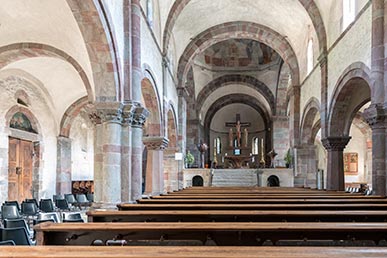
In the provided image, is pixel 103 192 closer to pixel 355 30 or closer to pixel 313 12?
pixel 355 30

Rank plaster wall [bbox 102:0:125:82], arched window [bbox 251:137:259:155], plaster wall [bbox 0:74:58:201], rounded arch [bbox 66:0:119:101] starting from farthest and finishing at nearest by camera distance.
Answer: arched window [bbox 251:137:259:155]
plaster wall [bbox 0:74:58:201]
plaster wall [bbox 102:0:125:82]
rounded arch [bbox 66:0:119:101]

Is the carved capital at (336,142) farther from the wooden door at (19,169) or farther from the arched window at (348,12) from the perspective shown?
the wooden door at (19,169)

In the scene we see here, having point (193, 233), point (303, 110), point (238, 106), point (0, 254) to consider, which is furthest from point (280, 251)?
point (238, 106)

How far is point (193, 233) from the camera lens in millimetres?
4031

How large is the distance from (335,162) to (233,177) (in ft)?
30.3

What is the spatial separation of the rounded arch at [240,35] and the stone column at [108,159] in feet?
39.8

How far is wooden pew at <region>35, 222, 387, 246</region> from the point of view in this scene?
377 cm

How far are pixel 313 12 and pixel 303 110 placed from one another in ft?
18.5

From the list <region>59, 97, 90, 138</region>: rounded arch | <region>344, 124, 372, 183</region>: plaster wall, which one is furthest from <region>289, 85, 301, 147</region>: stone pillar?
<region>59, 97, 90, 138</region>: rounded arch

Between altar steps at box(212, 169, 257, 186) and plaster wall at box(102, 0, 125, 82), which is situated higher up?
plaster wall at box(102, 0, 125, 82)

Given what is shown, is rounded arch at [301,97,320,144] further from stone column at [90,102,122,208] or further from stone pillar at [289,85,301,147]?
stone column at [90,102,122,208]

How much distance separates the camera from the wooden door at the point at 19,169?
628 inches

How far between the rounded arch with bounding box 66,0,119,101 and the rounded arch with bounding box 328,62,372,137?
7.71m

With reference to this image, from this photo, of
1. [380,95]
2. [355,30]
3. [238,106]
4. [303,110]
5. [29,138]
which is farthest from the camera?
[238,106]
